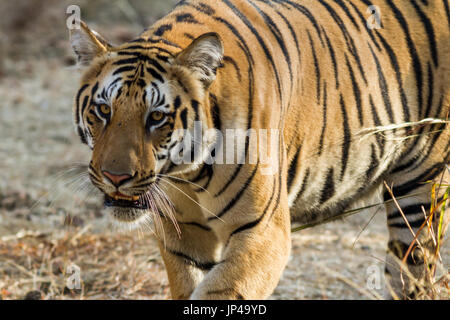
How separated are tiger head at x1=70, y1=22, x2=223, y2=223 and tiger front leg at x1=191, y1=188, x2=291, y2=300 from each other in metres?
0.32

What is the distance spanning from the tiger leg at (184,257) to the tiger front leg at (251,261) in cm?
41

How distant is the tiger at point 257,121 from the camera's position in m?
2.54

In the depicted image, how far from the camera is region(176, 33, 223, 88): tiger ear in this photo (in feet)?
8.21

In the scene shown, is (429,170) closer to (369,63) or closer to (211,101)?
(369,63)

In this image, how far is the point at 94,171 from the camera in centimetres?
248

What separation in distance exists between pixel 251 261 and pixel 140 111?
682mm

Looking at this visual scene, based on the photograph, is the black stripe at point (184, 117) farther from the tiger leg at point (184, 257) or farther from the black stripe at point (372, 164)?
the black stripe at point (372, 164)

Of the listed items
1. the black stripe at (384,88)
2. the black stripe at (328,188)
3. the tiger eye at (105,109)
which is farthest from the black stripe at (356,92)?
the tiger eye at (105,109)

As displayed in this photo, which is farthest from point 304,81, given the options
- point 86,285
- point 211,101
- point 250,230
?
point 86,285

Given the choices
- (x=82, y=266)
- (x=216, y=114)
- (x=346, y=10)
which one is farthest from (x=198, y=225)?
(x=82, y=266)

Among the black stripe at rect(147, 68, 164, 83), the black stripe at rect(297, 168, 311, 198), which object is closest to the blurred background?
the black stripe at rect(297, 168, 311, 198)

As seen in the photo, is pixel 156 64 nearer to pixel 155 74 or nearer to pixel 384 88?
pixel 155 74

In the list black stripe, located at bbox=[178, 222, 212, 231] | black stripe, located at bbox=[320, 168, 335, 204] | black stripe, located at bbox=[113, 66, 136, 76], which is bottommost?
black stripe, located at bbox=[178, 222, 212, 231]

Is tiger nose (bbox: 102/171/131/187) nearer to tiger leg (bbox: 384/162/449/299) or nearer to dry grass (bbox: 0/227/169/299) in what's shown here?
dry grass (bbox: 0/227/169/299)
